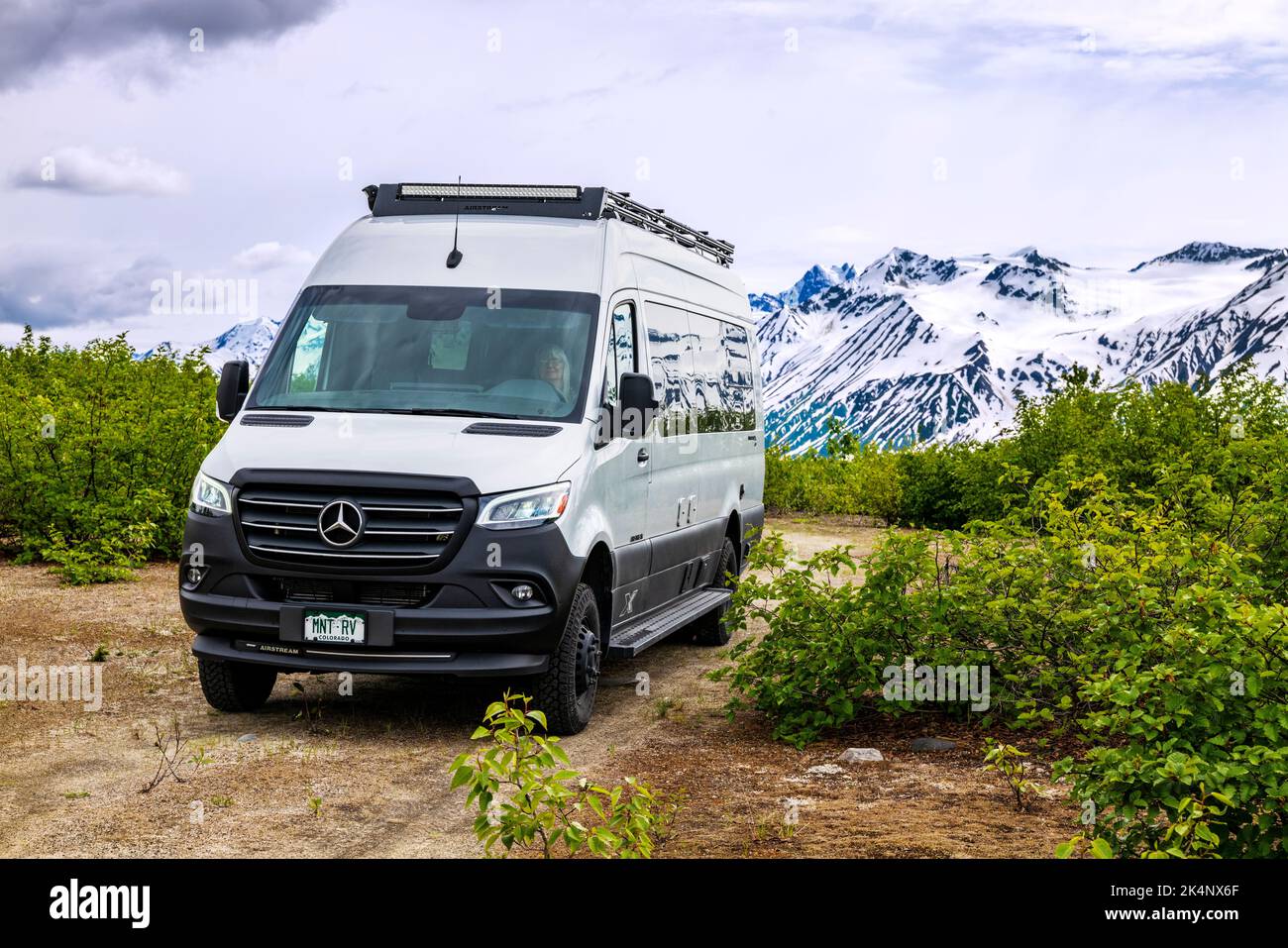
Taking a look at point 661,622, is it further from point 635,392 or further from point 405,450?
point 405,450

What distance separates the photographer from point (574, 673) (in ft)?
25.9

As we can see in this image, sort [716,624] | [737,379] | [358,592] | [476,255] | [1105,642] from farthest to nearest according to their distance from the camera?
[737,379] → [716,624] → [476,255] → [358,592] → [1105,642]

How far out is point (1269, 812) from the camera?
4875 millimetres

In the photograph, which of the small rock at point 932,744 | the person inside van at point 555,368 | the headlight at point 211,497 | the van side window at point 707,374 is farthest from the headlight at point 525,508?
the van side window at point 707,374

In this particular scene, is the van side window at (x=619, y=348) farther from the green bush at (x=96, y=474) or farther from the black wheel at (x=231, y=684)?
the green bush at (x=96, y=474)

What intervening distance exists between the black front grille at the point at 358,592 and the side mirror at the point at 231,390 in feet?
5.19

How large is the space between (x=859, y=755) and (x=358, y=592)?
284cm

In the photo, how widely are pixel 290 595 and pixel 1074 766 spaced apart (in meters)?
4.43

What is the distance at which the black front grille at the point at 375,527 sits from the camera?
24.4 feet

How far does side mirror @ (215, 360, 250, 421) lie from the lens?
877 cm

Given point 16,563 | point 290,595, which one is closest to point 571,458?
point 290,595

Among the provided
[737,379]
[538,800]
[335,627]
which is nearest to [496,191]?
[335,627]

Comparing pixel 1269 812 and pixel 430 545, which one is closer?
pixel 1269 812
